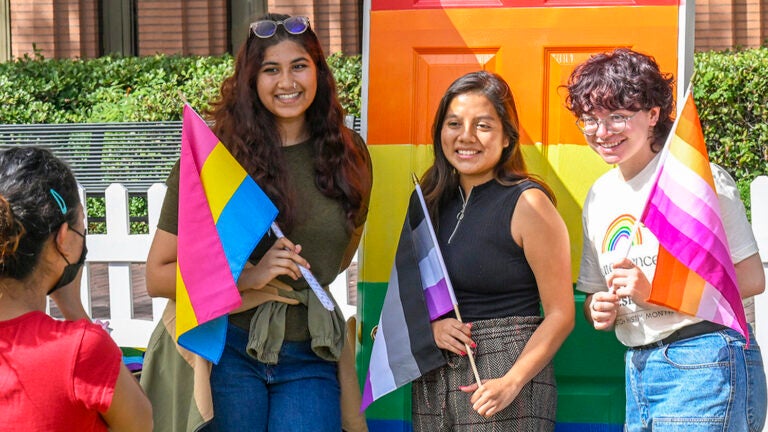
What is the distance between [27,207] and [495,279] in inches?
53.9

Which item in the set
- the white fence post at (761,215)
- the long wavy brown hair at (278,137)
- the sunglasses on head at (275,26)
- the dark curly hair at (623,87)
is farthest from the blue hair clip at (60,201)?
the white fence post at (761,215)

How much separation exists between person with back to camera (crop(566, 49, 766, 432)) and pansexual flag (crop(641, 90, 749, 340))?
7 cm

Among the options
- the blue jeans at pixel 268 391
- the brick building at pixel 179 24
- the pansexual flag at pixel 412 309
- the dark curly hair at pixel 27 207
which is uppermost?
the brick building at pixel 179 24

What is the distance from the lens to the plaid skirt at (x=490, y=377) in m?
2.98

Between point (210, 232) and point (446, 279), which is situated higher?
point (210, 232)

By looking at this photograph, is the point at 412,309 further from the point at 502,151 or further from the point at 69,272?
the point at 69,272

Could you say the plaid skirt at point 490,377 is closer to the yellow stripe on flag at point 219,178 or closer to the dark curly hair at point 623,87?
the dark curly hair at point 623,87

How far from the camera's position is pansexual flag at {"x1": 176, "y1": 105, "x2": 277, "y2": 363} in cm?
303

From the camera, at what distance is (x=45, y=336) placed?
2391 millimetres

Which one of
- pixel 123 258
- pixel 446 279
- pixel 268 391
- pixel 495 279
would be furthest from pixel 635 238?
pixel 123 258

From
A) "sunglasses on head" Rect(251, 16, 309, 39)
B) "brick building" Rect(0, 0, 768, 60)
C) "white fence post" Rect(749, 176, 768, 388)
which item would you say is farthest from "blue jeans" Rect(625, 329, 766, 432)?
"brick building" Rect(0, 0, 768, 60)

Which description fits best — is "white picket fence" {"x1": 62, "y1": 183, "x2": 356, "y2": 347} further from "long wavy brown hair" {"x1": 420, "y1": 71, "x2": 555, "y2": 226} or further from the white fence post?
the white fence post

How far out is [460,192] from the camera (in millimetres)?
3213

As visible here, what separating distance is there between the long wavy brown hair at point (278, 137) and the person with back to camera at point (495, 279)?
0.33 m
